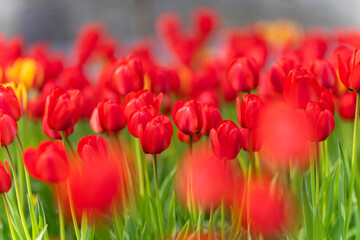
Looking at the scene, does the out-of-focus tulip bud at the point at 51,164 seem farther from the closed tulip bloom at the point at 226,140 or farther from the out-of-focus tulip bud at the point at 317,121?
the out-of-focus tulip bud at the point at 317,121

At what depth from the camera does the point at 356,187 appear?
110 centimetres

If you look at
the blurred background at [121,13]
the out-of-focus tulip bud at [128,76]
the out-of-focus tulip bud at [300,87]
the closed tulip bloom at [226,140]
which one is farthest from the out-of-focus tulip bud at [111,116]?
the blurred background at [121,13]

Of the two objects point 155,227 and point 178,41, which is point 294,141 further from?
point 178,41

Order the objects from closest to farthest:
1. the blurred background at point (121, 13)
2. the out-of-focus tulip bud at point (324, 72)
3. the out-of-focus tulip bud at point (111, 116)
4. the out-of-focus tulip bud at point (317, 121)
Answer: the out-of-focus tulip bud at point (317, 121)
the out-of-focus tulip bud at point (111, 116)
the out-of-focus tulip bud at point (324, 72)
the blurred background at point (121, 13)

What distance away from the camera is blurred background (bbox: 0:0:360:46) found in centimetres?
860

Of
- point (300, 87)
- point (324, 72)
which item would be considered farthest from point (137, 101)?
point (324, 72)

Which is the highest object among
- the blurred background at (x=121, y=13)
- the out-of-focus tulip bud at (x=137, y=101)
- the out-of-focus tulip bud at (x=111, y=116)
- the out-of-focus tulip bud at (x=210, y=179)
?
the out-of-focus tulip bud at (x=137, y=101)

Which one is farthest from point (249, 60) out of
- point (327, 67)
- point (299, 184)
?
point (299, 184)

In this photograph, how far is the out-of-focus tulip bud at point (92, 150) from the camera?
87 cm

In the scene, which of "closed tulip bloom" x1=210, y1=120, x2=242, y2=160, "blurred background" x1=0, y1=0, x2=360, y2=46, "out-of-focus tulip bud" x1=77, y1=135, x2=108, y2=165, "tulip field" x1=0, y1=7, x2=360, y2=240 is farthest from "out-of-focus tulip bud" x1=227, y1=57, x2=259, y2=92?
"blurred background" x1=0, y1=0, x2=360, y2=46

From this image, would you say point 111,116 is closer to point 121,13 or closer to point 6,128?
point 6,128

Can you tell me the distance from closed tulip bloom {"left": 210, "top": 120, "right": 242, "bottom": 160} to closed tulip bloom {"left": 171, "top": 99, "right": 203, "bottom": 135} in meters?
0.05

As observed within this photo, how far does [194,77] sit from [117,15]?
24.8 feet

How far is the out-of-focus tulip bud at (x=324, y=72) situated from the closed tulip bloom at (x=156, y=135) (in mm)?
381
